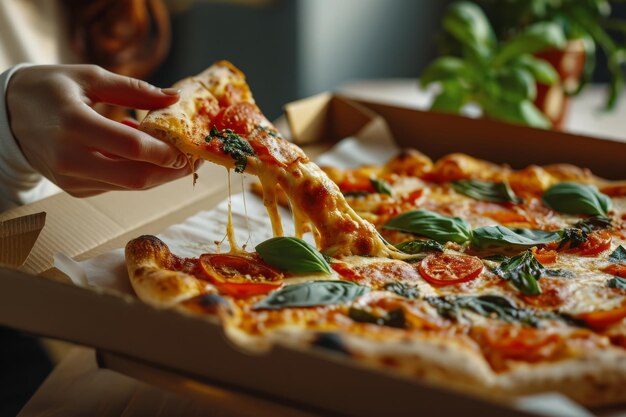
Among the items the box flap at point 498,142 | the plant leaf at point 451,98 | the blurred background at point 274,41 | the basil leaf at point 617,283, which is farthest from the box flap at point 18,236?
the blurred background at point 274,41

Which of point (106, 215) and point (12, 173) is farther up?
point (12, 173)

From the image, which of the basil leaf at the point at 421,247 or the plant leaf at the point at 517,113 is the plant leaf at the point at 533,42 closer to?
the plant leaf at the point at 517,113

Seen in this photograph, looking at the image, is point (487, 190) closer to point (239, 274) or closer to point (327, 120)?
point (327, 120)

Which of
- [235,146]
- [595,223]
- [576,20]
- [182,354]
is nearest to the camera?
[182,354]

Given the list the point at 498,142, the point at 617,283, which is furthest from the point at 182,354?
the point at 498,142

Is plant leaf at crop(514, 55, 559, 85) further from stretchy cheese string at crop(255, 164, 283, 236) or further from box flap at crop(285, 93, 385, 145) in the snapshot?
stretchy cheese string at crop(255, 164, 283, 236)

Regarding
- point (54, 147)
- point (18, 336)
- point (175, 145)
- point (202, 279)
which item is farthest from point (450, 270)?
point (18, 336)
